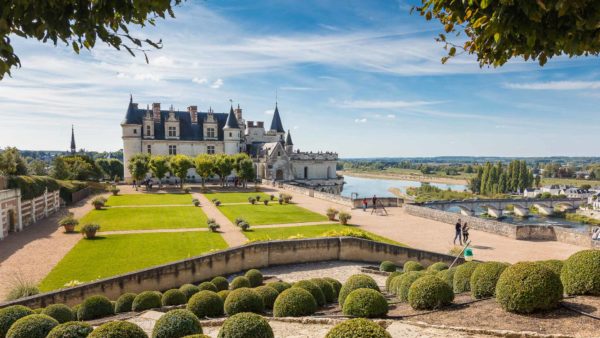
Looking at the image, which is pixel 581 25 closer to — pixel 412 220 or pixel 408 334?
pixel 408 334

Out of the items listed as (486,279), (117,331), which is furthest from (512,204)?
(117,331)

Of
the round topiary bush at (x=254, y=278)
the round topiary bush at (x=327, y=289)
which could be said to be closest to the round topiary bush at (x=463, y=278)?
the round topiary bush at (x=327, y=289)

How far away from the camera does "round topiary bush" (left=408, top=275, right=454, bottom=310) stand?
775 cm

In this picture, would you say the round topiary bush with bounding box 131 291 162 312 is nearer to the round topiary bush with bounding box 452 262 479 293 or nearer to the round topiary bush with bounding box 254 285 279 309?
the round topiary bush with bounding box 254 285 279 309

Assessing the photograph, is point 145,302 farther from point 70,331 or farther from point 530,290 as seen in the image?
point 530,290

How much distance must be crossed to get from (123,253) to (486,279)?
683 inches

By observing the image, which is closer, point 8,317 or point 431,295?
point 431,295

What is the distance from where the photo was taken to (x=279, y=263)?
19.6 meters

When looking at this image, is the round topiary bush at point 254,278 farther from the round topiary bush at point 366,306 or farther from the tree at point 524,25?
the tree at point 524,25

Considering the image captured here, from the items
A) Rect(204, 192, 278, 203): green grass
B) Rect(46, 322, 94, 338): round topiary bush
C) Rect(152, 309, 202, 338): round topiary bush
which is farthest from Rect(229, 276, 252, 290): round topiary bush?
Rect(204, 192, 278, 203): green grass

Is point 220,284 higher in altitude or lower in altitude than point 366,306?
lower

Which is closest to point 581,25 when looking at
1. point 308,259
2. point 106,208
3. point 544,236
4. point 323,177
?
point 308,259

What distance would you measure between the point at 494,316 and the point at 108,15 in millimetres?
7706

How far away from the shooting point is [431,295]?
776 cm
